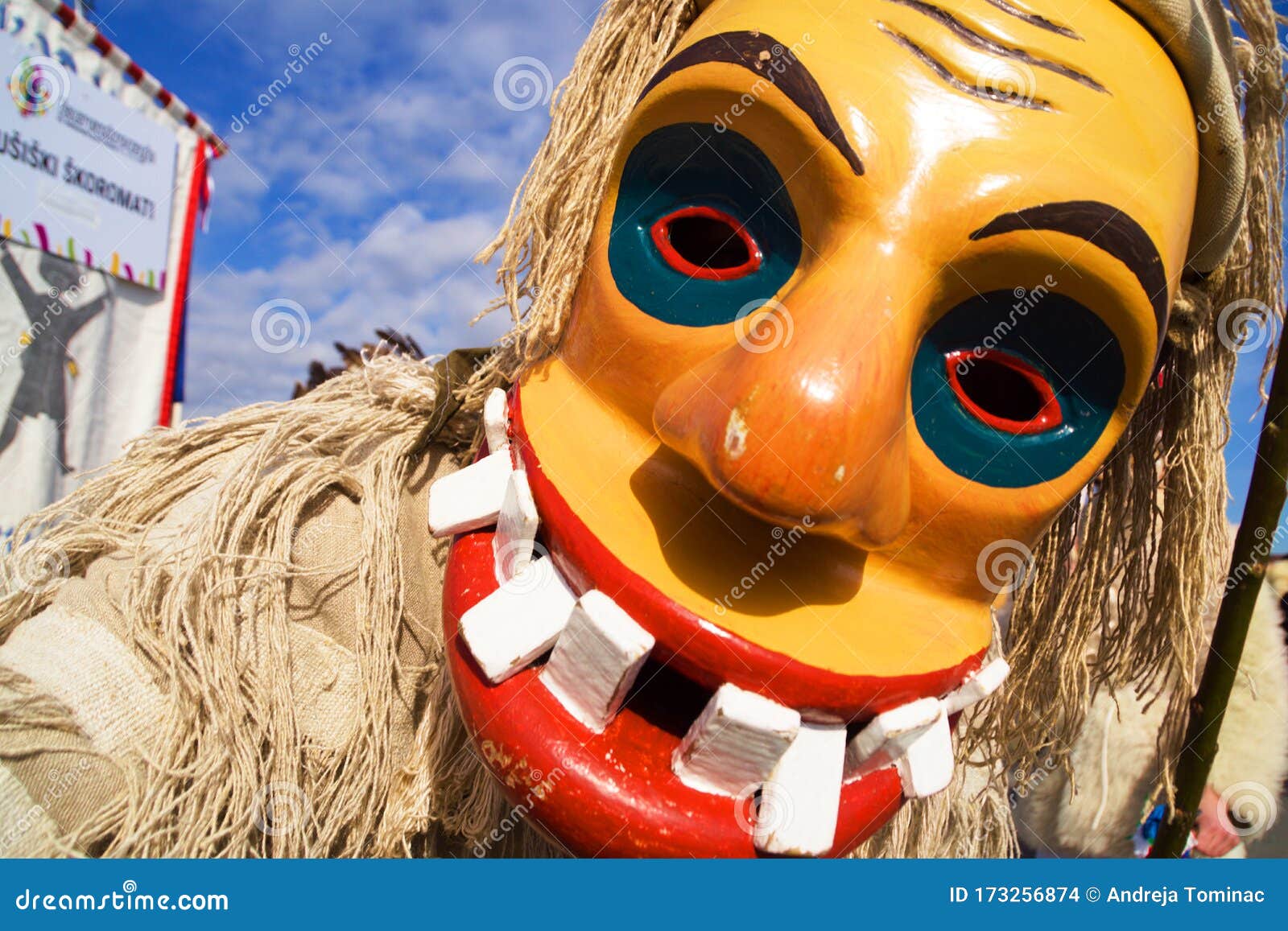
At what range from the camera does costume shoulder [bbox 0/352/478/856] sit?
77 cm

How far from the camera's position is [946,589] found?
0.82 metres

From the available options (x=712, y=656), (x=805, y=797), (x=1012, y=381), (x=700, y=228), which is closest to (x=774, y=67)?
(x=700, y=228)

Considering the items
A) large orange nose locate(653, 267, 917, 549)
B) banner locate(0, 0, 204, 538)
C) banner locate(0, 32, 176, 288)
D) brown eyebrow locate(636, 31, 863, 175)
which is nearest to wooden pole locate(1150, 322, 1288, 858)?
large orange nose locate(653, 267, 917, 549)

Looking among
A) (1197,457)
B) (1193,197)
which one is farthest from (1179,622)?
(1193,197)

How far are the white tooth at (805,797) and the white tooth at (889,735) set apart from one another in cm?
2

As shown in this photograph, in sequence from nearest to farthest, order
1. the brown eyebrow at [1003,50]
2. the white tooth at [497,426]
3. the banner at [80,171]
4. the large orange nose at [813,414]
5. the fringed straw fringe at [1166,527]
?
1. the large orange nose at [813,414]
2. the brown eyebrow at [1003,50]
3. the white tooth at [497,426]
4. the fringed straw fringe at [1166,527]
5. the banner at [80,171]

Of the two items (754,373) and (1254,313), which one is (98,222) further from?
(1254,313)

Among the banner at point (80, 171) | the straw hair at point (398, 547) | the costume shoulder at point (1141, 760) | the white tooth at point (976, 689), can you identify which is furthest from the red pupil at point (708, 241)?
the banner at point (80, 171)

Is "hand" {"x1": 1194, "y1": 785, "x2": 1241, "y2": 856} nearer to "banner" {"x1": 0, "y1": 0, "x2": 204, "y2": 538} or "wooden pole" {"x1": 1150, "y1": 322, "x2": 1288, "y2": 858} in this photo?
"wooden pole" {"x1": 1150, "y1": 322, "x2": 1288, "y2": 858}

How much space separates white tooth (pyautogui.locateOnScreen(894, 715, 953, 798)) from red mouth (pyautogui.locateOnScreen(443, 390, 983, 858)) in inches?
1.3

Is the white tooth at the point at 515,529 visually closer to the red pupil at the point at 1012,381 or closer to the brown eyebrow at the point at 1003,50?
the red pupil at the point at 1012,381

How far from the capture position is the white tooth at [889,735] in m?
0.70

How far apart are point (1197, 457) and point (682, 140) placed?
73 cm

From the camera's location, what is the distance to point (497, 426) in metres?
0.84
